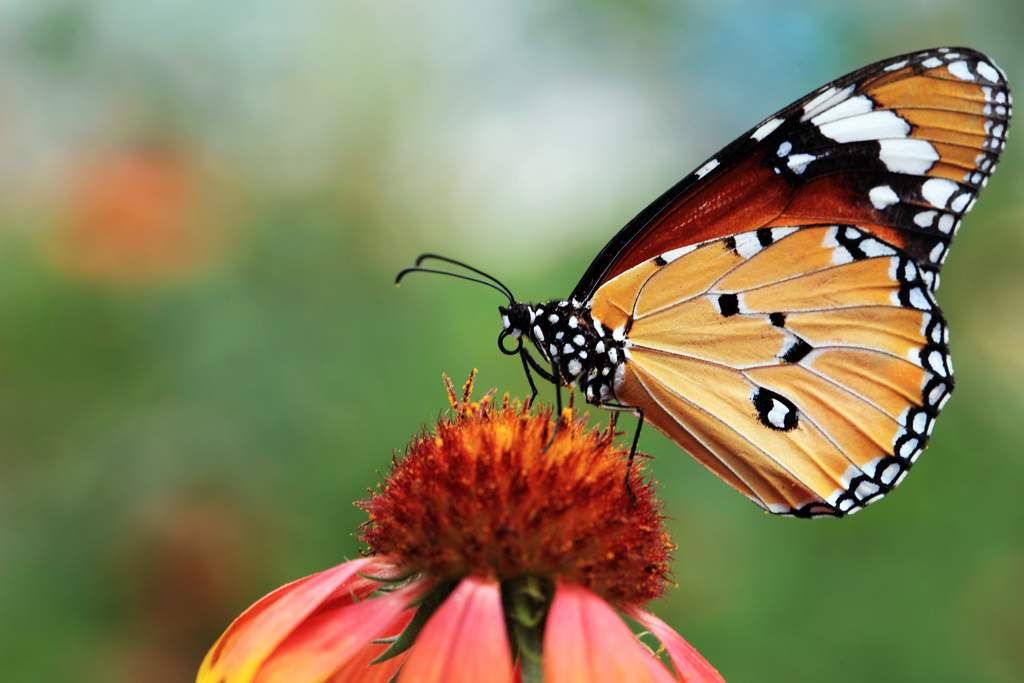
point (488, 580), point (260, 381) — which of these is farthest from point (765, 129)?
point (260, 381)

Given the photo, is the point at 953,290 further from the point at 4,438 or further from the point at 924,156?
the point at 4,438

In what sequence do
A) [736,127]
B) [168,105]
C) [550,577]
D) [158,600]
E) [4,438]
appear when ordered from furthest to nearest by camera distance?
[736,127]
[168,105]
[4,438]
[158,600]
[550,577]

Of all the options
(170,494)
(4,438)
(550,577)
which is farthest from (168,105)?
(550,577)

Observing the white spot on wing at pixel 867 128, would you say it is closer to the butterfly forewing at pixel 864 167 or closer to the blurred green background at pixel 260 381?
the butterfly forewing at pixel 864 167

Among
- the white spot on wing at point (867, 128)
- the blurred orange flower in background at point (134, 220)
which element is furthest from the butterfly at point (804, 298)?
the blurred orange flower in background at point (134, 220)

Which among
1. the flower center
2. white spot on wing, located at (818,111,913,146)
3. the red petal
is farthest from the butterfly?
the red petal

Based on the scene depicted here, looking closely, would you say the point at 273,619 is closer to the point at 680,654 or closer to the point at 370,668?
the point at 370,668

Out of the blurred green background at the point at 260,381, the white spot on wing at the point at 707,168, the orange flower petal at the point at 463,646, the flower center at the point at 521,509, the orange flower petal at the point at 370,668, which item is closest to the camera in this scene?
the orange flower petal at the point at 463,646
